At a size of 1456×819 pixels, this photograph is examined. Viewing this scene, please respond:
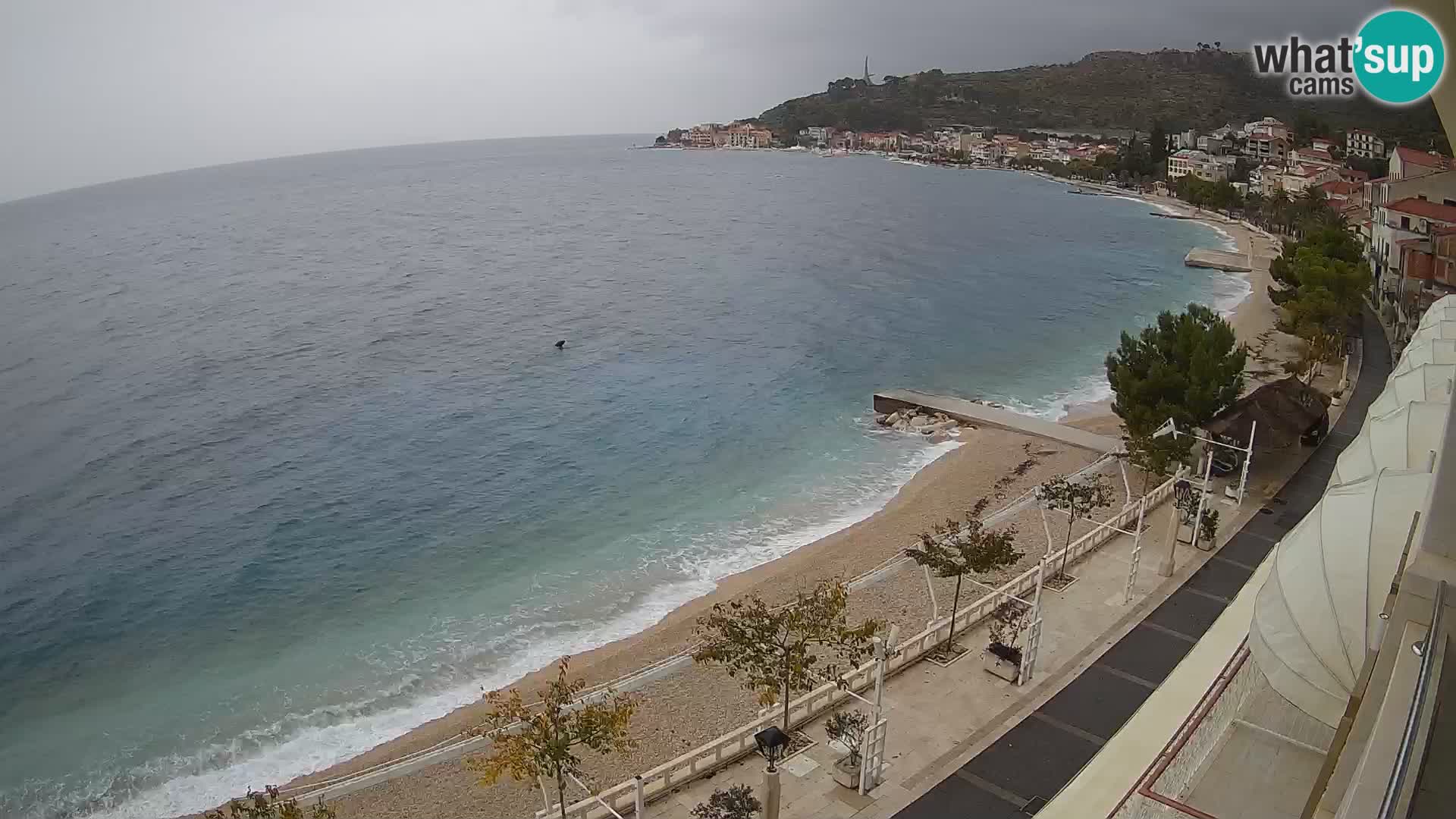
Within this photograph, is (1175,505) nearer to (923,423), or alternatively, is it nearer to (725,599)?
(725,599)

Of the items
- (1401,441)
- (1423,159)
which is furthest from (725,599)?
(1423,159)

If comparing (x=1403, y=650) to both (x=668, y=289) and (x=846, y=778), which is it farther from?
(x=668, y=289)

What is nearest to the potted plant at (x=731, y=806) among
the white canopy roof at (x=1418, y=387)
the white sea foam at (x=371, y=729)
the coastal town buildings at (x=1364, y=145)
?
the white sea foam at (x=371, y=729)

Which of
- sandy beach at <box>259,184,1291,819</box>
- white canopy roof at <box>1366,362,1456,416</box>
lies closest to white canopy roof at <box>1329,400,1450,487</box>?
white canopy roof at <box>1366,362,1456,416</box>

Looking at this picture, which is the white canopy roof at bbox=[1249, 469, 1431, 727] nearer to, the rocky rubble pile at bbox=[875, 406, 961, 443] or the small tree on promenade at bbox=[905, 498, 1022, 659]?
the small tree on promenade at bbox=[905, 498, 1022, 659]

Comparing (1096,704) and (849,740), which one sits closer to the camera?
(849,740)
